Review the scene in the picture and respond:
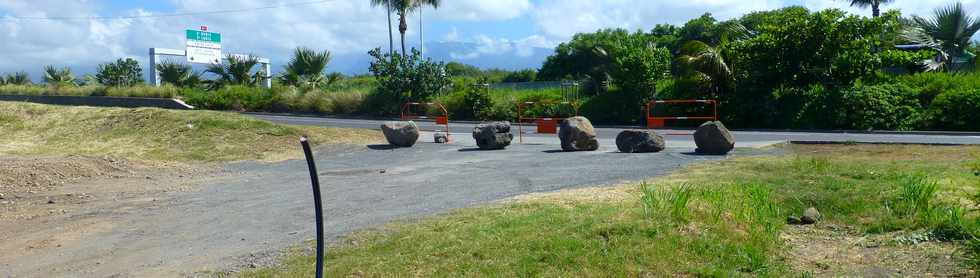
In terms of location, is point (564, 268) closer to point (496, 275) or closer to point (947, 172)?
point (496, 275)

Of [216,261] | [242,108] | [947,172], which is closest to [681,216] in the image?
[216,261]

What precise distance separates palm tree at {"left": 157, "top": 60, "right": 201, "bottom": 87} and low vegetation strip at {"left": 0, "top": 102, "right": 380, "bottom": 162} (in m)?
24.1

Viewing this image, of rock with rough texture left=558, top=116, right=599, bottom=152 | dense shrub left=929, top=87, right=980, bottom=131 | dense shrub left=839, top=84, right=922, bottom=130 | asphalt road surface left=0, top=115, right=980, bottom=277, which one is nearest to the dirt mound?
asphalt road surface left=0, top=115, right=980, bottom=277

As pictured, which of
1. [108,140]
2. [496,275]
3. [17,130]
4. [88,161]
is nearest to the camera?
[496,275]

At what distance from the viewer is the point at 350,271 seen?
6695 mm

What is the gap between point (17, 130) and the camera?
79.9 ft

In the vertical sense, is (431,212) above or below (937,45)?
below

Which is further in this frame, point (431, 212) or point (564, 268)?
point (431, 212)

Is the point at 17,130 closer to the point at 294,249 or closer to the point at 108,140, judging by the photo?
the point at 108,140

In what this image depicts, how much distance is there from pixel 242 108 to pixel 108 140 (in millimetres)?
20630

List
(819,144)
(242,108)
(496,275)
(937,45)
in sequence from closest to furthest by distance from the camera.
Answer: (496,275)
(819,144)
(937,45)
(242,108)

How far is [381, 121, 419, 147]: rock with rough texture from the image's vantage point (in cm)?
2070

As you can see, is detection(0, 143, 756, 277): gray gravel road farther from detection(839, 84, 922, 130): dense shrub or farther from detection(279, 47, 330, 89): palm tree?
detection(279, 47, 330, 89): palm tree

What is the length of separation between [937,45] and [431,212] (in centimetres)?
2758
